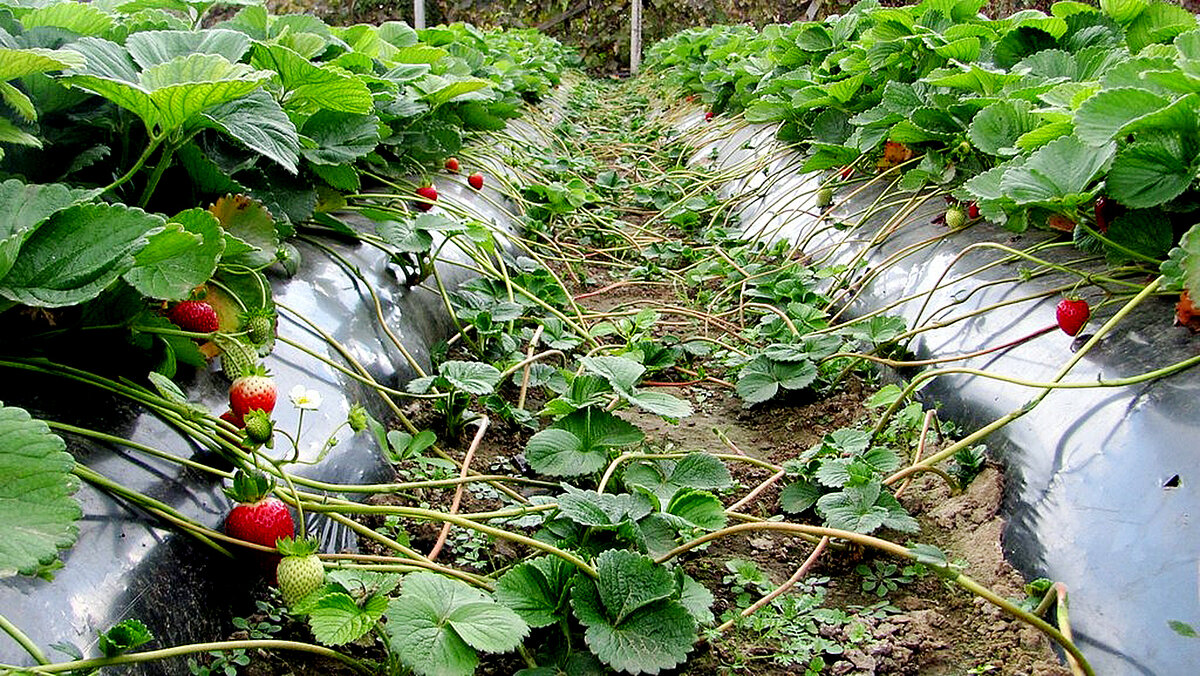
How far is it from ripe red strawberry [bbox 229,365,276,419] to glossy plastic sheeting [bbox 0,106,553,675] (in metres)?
0.09

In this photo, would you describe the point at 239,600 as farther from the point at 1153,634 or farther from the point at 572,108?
the point at 572,108

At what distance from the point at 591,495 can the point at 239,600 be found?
523 millimetres

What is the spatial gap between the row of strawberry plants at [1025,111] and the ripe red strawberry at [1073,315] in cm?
12

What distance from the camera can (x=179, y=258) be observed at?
4.14 feet

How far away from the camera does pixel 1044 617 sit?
1.28m

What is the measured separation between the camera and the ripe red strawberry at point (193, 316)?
1.41m

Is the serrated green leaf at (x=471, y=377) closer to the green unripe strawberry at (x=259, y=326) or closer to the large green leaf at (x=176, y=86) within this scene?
the green unripe strawberry at (x=259, y=326)

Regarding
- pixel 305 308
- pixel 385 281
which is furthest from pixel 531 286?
pixel 305 308

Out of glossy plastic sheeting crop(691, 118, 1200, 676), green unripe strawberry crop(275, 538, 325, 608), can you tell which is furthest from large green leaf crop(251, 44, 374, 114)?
glossy plastic sheeting crop(691, 118, 1200, 676)

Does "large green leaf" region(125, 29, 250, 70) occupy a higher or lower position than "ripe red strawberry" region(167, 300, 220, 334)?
higher

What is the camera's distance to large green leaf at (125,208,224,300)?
47.5 inches

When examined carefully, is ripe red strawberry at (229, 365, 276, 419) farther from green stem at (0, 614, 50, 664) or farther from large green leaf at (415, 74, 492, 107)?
large green leaf at (415, 74, 492, 107)

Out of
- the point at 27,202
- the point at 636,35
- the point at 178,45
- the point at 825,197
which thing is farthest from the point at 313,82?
the point at 636,35

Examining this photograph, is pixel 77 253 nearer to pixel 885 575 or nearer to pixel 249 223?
pixel 249 223
